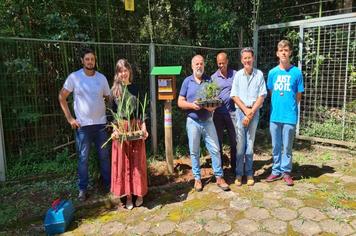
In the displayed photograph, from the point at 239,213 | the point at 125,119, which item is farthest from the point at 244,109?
the point at 125,119

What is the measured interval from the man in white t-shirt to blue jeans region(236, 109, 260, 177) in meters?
1.71

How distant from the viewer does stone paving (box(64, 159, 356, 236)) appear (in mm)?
3498

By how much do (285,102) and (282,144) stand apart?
60 cm

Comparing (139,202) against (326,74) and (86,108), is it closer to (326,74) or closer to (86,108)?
(86,108)

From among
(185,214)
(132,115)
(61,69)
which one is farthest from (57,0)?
(185,214)

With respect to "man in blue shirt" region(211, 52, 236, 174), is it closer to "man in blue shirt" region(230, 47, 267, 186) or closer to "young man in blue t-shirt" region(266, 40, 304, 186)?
"man in blue shirt" region(230, 47, 267, 186)

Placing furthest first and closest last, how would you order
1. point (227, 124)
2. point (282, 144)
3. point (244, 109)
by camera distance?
point (227, 124)
point (282, 144)
point (244, 109)

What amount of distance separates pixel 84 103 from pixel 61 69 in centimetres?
144

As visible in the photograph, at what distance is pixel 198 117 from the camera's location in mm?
4273

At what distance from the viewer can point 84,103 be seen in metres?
4.09

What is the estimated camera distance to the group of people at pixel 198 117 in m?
3.98

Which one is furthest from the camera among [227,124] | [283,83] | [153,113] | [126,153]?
[153,113]

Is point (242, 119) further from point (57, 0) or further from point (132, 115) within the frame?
point (57, 0)

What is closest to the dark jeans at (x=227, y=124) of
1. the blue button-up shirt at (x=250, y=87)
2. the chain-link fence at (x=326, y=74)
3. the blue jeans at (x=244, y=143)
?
the blue jeans at (x=244, y=143)
